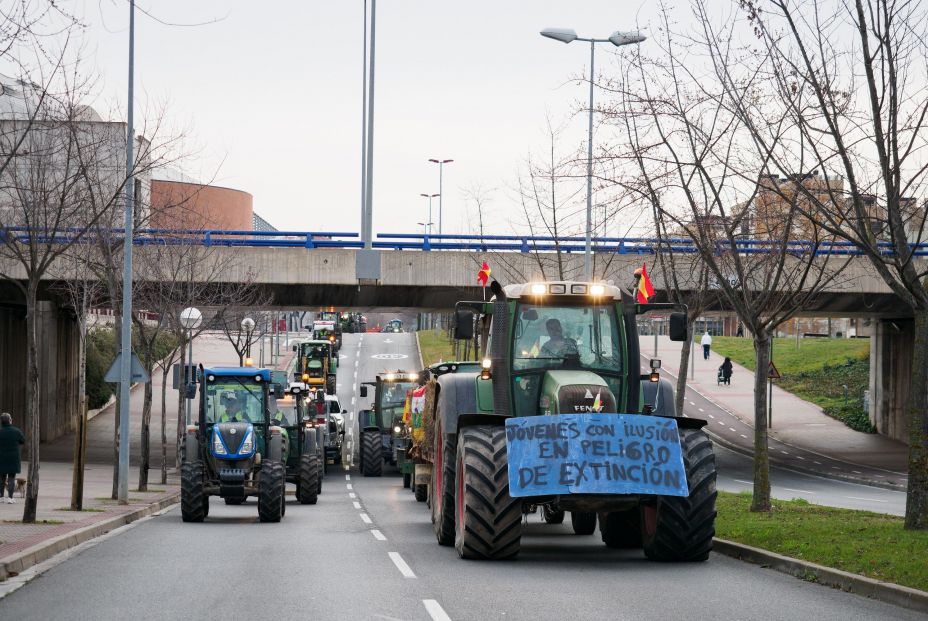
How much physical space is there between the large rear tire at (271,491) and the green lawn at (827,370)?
4086cm

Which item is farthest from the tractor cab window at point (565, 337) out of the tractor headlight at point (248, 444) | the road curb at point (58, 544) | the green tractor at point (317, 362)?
the green tractor at point (317, 362)

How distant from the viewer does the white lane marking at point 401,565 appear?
13.0 meters

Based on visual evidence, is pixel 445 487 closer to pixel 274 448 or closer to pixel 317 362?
pixel 274 448

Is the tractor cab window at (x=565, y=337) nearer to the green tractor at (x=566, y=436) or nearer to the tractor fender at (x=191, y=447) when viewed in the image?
the green tractor at (x=566, y=436)

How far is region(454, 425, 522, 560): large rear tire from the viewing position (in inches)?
538

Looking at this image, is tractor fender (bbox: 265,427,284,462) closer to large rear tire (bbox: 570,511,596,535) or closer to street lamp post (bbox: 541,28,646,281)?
large rear tire (bbox: 570,511,596,535)

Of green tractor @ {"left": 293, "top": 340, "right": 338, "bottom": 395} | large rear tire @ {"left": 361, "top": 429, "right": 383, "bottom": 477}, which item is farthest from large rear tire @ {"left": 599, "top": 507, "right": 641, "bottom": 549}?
green tractor @ {"left": 293, "top": 340, "right": 338, "bottom": 395}

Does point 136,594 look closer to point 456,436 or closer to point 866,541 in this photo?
point 456,436

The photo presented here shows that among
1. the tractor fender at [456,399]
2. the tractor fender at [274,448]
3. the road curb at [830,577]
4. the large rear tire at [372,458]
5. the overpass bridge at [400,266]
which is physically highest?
the overpass bridge at [400,266]

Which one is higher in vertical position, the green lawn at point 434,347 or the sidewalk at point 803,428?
the green lawn at point 434,347

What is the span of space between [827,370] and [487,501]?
63.6 metres

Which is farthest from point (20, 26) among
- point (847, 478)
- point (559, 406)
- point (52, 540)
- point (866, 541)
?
point (847, 478)

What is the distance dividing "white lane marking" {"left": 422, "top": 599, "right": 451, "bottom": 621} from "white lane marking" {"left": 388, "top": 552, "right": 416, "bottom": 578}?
6.36ft

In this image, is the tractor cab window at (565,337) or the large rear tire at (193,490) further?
the large rear tire at (193,490)
